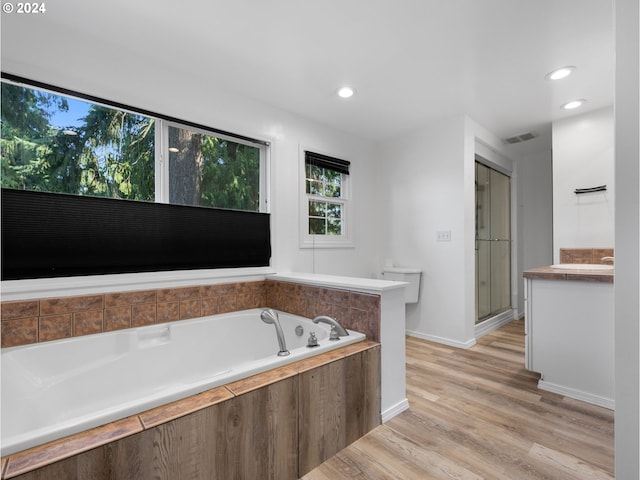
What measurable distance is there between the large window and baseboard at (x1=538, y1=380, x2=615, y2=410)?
269 cm

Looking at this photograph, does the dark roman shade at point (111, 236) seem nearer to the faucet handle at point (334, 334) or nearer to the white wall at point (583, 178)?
the faucet handle at point (334, 334)

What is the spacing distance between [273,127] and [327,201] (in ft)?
3.16

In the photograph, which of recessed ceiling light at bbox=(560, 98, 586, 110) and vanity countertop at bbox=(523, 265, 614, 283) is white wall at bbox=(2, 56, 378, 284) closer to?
vanity countertop at bbox=(523, 265, 614, 283)

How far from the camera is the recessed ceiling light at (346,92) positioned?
260 centimetres

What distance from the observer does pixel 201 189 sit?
2488 millimetres

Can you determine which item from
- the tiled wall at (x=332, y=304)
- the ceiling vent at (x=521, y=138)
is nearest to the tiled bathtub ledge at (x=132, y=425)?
the tiled wall at (x=332, y=304)

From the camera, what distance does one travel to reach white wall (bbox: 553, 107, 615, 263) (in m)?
2.97

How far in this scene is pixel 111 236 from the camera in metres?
1.99

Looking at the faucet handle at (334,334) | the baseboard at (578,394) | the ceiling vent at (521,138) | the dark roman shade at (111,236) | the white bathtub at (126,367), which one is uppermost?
the ceiling vent at (521,138)

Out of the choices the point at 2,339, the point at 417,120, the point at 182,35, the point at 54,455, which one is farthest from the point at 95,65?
the point at 417,120

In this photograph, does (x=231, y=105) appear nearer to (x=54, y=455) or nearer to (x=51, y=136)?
(x=51, y=136)

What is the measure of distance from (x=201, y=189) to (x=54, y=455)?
6.18 feet

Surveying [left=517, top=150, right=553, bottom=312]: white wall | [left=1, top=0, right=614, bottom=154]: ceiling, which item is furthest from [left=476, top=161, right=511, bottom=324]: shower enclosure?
[left=1, top=0, right=614, bottom=154]: ceiling

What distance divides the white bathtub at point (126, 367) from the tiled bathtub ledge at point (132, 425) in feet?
0.08
